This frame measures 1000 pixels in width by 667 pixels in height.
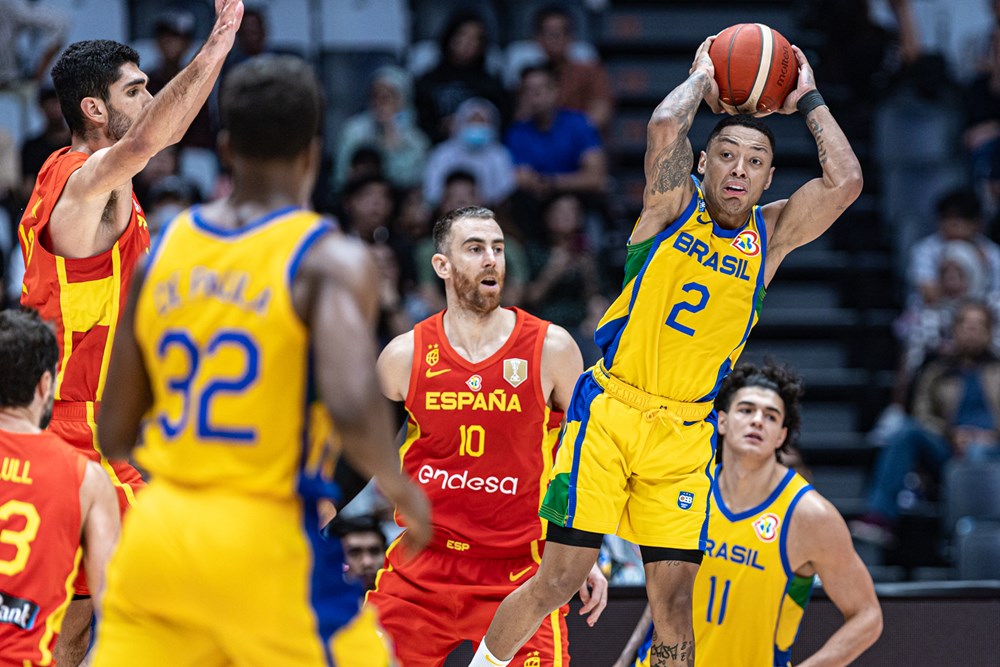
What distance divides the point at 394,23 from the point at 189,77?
25.6ft

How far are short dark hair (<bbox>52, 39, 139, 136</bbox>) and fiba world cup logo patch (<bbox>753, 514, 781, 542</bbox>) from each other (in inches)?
131

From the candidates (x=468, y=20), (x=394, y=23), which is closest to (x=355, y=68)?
(x=394, y=23)

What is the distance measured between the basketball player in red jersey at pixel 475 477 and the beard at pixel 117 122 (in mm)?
1390

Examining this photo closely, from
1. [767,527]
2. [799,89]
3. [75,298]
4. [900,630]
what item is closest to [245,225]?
[75,298]

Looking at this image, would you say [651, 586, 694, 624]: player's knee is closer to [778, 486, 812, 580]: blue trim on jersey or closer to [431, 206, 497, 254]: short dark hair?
[778, 486, 812, 580]: blue trim on jersey

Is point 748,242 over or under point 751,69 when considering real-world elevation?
under

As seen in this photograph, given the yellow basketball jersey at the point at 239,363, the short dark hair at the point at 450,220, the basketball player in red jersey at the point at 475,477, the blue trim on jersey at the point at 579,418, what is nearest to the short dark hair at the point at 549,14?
the short dark hair at the point at 450,220

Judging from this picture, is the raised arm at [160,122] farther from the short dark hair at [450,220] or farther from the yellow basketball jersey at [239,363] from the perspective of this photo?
the yellow basketball jersey at [239,363]

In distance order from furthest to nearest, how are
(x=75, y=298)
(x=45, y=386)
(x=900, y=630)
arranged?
(x=900, y=630) → (x=75, y=298) → (x=45, y=386)

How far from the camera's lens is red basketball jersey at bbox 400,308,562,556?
580 cm

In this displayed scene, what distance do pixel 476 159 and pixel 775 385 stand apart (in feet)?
17.0

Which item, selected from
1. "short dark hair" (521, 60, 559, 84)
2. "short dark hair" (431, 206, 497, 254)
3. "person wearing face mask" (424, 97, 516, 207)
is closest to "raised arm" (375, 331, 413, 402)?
A: "short dark hair" (431, 206, 497, 254)

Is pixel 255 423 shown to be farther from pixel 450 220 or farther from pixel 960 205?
pixel 960 205

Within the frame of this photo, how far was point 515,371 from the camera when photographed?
5.85 meters
